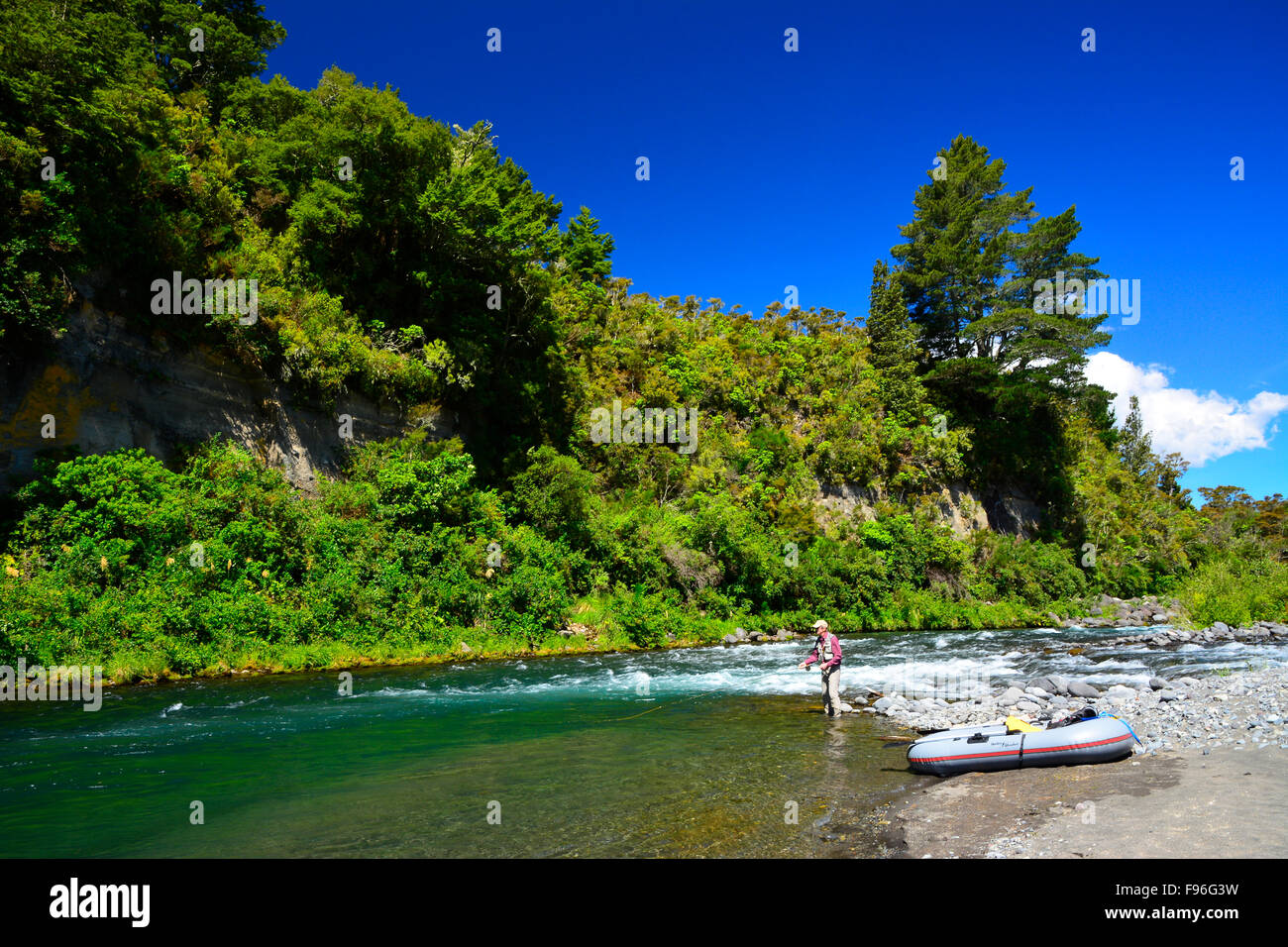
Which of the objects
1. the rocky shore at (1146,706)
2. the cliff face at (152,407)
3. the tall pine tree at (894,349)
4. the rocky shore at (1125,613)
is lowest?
the rocky shore at (1125,613)

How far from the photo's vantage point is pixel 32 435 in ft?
53.9

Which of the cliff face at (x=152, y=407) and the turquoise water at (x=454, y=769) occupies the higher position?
the cliff face at (x=152, y=407)

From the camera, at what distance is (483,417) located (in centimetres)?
2875

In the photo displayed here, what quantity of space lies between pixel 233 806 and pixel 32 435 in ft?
47.8

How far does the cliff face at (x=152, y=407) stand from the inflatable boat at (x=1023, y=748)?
20731mm

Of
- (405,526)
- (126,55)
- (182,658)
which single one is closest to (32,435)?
(182,658)

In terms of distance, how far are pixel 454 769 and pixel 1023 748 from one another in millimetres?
7886

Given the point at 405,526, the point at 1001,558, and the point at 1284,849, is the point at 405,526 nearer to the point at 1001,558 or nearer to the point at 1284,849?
the point at 1284,849

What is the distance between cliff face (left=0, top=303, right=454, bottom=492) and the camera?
53.9 ft

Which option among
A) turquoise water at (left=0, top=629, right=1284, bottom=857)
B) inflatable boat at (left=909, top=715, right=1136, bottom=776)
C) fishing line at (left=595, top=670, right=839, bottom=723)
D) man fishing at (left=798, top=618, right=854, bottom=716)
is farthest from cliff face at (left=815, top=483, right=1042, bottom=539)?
inflatable boat at (left=909, top=715, right=1136, bottom=776)

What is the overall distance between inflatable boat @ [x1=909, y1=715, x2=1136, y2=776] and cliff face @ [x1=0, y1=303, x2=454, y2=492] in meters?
20.7

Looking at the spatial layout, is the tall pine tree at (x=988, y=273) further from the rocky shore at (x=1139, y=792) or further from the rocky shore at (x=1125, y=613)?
the rocky shore at (x=1139, y=792)

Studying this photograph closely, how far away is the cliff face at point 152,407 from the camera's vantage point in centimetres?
1642

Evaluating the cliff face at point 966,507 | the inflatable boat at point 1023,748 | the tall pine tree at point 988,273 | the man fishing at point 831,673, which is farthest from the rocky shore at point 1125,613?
the inflatable boat at point 1023,748
